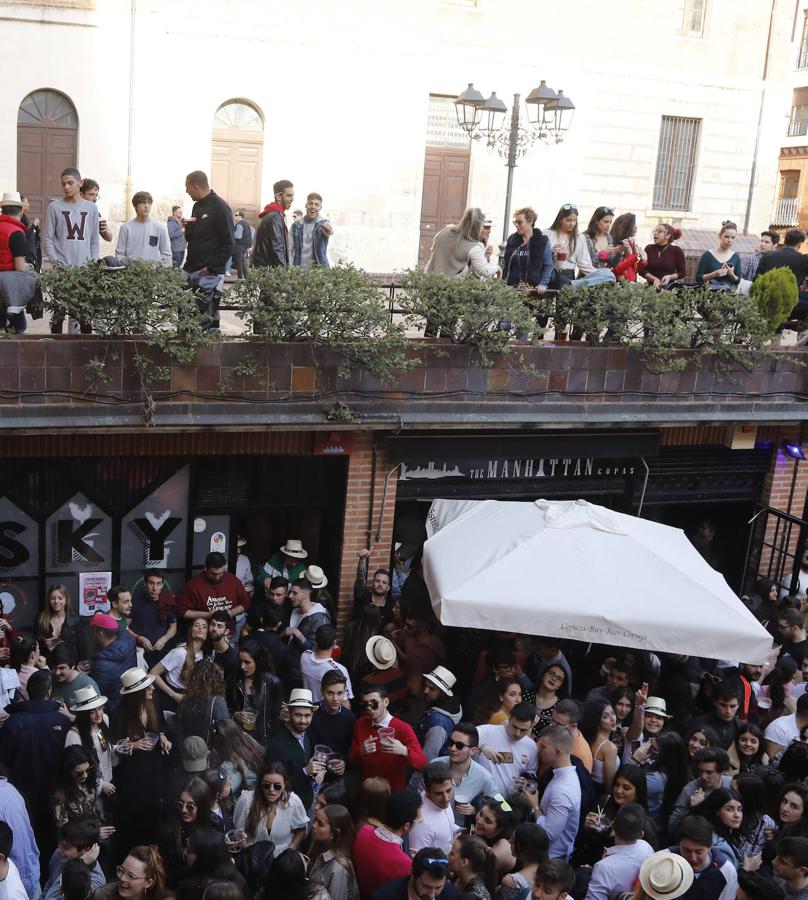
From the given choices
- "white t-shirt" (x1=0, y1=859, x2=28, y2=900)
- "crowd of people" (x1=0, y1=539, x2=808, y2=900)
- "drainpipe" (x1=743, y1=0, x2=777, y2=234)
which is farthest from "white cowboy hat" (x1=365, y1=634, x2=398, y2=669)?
"drainpipe" (x1=743, y1=0, x2=777, y2=234)

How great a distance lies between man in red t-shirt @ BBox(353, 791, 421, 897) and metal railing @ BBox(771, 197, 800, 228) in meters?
41.4

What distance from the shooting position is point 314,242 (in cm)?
1314

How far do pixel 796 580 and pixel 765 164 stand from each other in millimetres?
18745

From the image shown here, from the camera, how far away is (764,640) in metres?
8.78

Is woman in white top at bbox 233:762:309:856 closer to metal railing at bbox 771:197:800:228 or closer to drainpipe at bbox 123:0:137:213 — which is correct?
drainpipe at bbox 123:0:137:213

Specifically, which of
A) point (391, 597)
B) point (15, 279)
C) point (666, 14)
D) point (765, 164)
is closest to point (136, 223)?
point (15, 279)

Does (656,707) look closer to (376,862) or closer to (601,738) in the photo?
(601,738)

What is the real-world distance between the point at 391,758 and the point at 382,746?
0.10 metres

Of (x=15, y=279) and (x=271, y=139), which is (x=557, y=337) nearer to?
(x=15, y=279)

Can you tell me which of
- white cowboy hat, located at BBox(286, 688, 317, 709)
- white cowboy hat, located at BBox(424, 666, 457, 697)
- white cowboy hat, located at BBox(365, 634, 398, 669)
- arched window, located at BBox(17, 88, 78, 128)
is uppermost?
arched window, located at BBox(17, 88, 78, 128)

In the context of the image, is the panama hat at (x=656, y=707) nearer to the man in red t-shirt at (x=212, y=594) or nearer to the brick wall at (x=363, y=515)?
the brick wall at (x=363, y=515)

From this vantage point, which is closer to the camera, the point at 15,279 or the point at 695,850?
the point at 695,850

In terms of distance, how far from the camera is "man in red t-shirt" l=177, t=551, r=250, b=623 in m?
10.1

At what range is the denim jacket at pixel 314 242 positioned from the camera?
1310cm
